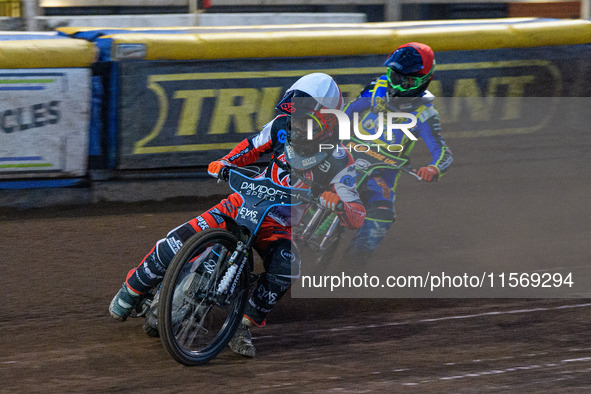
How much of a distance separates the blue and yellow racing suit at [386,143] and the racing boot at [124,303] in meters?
1.98

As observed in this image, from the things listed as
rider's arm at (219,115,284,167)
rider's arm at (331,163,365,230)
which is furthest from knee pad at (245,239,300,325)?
rider's arm at (219,115,284,167)

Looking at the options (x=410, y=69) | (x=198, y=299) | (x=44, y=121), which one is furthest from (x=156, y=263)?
(x=44, y=121)

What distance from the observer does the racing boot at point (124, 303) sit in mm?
4930

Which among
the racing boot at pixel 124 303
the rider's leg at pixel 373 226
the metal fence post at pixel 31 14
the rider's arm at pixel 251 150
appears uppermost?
the metal fence post at pixel 31 14

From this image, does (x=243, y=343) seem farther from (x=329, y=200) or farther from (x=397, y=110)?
(x=397, y=110)

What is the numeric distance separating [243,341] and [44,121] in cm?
382

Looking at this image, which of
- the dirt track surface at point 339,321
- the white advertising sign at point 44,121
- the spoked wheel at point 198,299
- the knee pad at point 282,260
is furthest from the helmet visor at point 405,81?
the white advertising sign at point 44,121

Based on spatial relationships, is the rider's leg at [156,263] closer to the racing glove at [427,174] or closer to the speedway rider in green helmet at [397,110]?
the racing glove at [427,174]

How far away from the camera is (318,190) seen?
500 cm

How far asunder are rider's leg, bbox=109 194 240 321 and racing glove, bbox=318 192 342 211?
0.62m

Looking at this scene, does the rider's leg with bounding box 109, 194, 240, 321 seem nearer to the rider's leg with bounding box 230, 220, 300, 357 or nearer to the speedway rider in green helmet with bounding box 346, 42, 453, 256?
the rider's leg with bounding box 230, 220, 300, 357

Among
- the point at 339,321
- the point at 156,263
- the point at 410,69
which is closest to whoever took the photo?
the point at 156,263

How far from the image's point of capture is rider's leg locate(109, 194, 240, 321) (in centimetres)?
482

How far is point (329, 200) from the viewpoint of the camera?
466cm
